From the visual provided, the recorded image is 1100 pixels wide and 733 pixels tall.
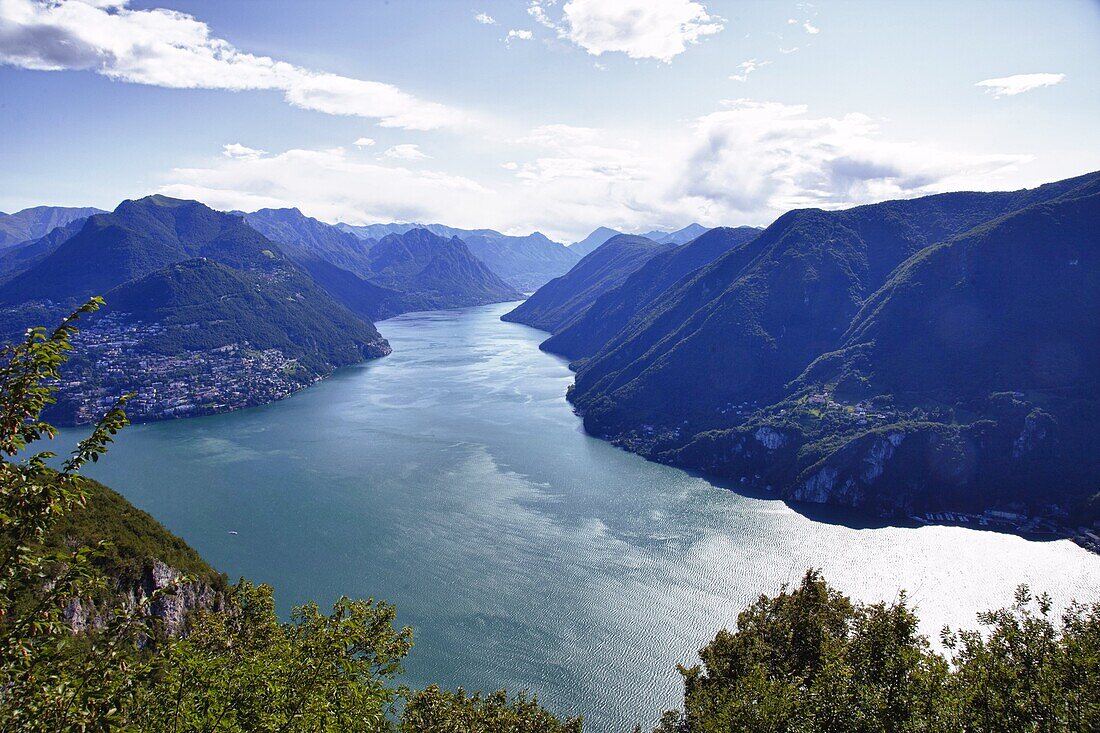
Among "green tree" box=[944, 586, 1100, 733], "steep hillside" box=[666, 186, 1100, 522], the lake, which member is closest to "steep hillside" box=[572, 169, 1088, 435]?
"steep hillside" box=[666, 186, 1100, 522]

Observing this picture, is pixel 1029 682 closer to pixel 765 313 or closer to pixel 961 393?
pixel 961 393

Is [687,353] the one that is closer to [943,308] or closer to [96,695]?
[943,308]

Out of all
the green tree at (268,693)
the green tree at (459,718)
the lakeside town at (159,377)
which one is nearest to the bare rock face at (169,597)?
the green tree at (459,718)

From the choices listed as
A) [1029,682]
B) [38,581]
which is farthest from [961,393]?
[38,581]

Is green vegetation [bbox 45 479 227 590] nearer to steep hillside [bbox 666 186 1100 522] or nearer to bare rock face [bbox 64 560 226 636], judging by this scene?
bare rock face [bbox 64 560 226 636]

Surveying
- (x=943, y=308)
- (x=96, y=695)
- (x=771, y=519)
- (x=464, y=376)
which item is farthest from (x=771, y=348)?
(x=96, y=695)

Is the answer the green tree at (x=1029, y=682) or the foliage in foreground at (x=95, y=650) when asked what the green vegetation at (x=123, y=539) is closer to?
the foliage in foreground at (x=95, y=650)
